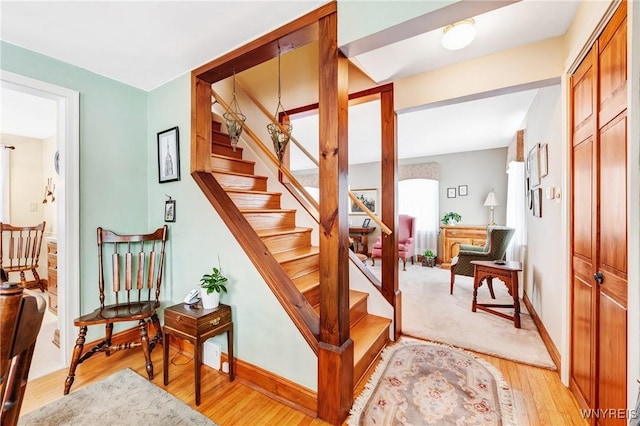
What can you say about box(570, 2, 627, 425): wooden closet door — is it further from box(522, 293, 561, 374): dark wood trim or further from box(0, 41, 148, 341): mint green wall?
box(0, 41, 148, 341): mint green wall

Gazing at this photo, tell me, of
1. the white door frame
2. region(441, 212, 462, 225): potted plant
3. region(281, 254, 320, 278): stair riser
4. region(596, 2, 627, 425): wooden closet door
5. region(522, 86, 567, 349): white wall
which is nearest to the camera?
region(596, 2, 627, 425): wooden closet door

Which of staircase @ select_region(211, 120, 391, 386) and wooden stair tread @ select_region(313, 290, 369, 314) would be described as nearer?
staircase @ select_region(211, 120, 391, 386)

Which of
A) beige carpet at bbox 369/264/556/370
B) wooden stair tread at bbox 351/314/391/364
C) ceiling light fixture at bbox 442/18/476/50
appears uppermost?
ceiling light fixture at bbox 442/18/476/50

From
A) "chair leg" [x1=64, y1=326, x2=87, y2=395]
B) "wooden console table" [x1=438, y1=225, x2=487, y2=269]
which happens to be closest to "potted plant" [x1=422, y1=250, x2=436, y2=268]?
"wooden console table" [x1=438, y1=225, x2=487, y2=269]

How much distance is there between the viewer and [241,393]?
177 centimetres

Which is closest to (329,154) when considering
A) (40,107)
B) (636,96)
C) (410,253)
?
(636,96)

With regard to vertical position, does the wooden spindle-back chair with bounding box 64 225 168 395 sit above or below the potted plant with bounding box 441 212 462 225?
below

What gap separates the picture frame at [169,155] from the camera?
2297 mm

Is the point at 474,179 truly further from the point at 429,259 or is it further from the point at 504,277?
the point at 504,277

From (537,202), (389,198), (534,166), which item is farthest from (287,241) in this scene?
(534,166)

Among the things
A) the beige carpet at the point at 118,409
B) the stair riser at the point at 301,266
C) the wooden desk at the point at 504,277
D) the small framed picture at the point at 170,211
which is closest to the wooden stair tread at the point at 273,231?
the stair riser at the point at 301,266

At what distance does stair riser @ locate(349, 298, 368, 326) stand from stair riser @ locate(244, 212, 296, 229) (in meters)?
1.09

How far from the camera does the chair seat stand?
183 centimetres

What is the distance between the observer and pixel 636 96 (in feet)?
3.26
